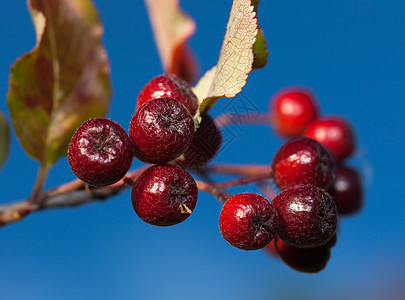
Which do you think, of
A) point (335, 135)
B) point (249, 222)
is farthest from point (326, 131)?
point (249, 222)

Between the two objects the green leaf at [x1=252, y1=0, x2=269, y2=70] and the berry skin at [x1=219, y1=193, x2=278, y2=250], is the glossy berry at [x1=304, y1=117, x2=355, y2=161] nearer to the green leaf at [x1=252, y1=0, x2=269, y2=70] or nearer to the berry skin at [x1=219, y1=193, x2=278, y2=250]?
the green leaf at [x1=252, y1=0, x2=269, y2=70]

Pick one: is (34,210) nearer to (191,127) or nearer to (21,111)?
(21,111)

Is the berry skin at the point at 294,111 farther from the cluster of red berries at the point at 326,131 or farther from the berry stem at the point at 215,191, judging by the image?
the berry stem at the point at 215,191

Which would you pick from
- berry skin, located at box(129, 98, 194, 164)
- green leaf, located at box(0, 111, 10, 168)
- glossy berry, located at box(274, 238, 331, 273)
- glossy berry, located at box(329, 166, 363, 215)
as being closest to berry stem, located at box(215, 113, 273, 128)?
glossy berry, located at box(329, 166, 363, 215)

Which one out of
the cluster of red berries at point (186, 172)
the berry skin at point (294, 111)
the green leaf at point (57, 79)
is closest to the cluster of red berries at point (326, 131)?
the berry skin at point (294, 111)

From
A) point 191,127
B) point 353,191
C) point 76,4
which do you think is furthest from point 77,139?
point 353,191

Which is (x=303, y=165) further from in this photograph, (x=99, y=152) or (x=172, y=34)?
(x=172, y=34)

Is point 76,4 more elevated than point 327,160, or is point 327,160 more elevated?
point 76,4
